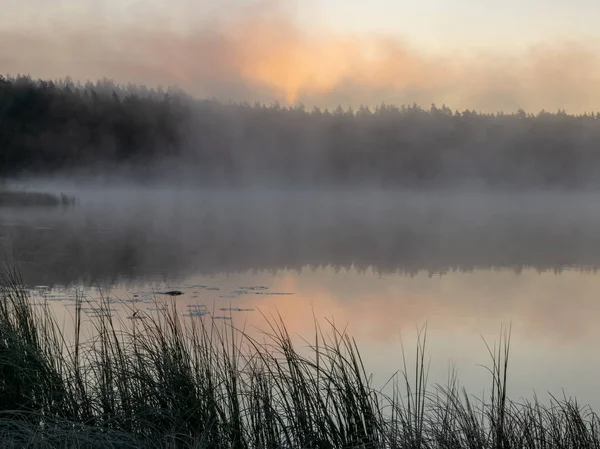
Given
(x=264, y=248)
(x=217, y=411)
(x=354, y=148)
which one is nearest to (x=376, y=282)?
(x=264, y=248)

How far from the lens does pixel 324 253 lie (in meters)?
18.7

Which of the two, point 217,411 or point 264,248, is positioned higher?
point 217,411

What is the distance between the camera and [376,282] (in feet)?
44.4

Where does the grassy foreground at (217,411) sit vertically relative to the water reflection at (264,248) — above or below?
above

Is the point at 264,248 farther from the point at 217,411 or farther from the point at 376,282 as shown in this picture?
the point at 217,411

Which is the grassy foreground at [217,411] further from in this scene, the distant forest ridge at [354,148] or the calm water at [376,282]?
the distant forest ridge at [354,148]

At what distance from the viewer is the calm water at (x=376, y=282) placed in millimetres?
7754

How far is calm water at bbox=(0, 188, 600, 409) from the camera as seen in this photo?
305 inches

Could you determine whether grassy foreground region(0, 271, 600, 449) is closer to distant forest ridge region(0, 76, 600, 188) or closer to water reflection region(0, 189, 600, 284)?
water reflection region(0, 189, 600, 284)

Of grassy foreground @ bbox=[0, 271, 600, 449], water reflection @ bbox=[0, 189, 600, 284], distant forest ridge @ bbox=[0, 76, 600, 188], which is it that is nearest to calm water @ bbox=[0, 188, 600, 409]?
water reflection @ bbox=[0, 189, 600, 284]

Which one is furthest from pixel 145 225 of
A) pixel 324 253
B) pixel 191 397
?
pixel 191 397

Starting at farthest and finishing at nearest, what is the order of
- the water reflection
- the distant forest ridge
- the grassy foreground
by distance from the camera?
the distant forest ridge < the water reflection < the grassy foreground

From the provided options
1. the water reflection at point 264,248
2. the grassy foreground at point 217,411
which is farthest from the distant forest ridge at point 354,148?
the grassy foreground at point 217,411

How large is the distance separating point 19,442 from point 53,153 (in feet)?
205
